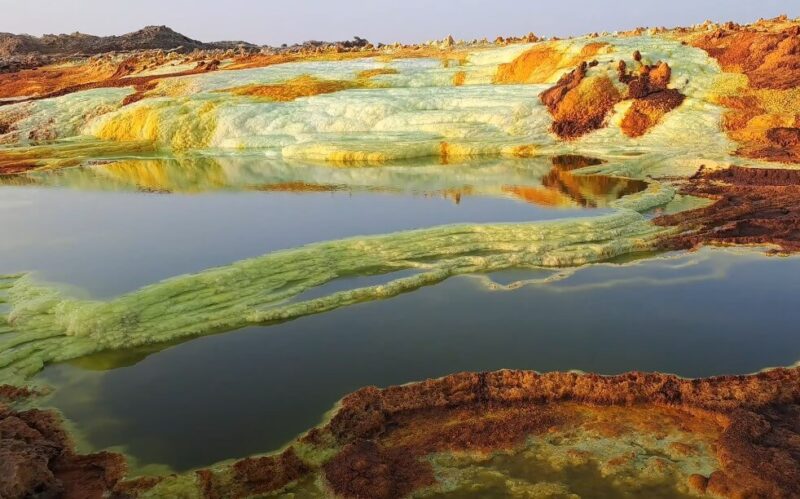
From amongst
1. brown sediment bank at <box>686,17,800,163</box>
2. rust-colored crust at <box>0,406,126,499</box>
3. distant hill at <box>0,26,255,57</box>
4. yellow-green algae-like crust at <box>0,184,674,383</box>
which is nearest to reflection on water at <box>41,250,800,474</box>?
rust-colored crust at <box>0,406,126,499</box>

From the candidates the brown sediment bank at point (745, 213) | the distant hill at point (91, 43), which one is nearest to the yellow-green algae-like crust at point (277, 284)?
the brown sediment bank at point (745, 213)

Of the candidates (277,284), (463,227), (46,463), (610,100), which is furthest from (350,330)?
(610,100)

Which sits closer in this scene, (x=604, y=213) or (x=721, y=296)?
(x=721, y=296)

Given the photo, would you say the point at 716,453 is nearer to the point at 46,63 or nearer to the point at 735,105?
the point at 735,105

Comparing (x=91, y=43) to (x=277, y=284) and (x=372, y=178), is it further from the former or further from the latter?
(x=277, y=284)

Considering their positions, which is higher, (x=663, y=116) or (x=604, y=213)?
(x=663, y=116)

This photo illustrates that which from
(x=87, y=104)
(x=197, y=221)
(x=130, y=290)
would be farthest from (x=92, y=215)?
(x=87, y=104)
